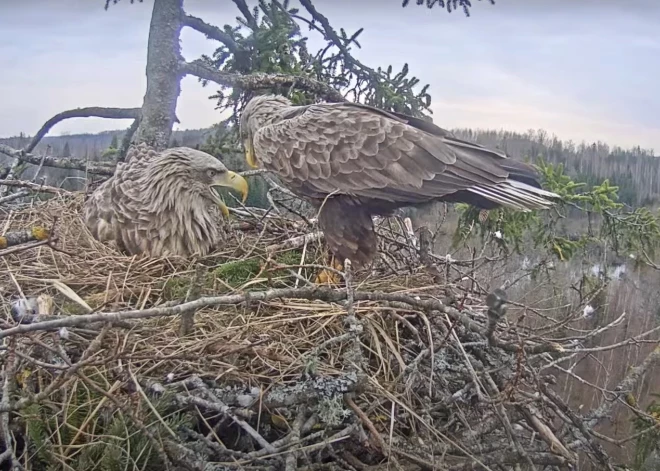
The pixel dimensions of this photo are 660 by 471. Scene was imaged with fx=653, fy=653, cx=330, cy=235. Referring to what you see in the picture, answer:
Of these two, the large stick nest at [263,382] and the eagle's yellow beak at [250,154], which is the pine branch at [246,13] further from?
the large stick nest at [263,382]

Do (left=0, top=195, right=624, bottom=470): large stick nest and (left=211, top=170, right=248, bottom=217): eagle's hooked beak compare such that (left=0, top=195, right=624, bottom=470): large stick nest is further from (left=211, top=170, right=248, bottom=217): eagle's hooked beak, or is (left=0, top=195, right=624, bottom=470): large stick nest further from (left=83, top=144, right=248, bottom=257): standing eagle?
(left=211, top=170, right=248, bottom=217): eagle's hooked beak

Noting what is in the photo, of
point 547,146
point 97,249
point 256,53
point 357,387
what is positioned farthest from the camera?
point 547,146

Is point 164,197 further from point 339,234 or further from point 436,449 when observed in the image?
point 436,449

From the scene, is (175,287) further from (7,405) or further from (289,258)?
(7,405)

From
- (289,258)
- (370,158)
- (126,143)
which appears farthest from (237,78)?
(289,258)

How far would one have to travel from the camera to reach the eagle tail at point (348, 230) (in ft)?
12.1

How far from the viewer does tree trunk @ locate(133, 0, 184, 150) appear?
4.51 meters

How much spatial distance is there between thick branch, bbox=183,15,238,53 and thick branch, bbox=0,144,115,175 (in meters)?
1.20

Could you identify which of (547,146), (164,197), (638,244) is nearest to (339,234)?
(164,197)

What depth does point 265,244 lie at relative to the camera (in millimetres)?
4004

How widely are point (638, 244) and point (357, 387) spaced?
424 cm

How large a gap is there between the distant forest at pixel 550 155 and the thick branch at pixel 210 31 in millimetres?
721

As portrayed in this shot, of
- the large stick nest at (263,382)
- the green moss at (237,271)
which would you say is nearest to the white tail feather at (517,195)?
the large stick nest at (263,382)

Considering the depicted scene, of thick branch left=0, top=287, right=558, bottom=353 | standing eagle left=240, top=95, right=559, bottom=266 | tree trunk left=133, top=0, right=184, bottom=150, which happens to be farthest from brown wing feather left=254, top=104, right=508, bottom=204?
thick branch left=0, top=287, right=558, bottom=353
